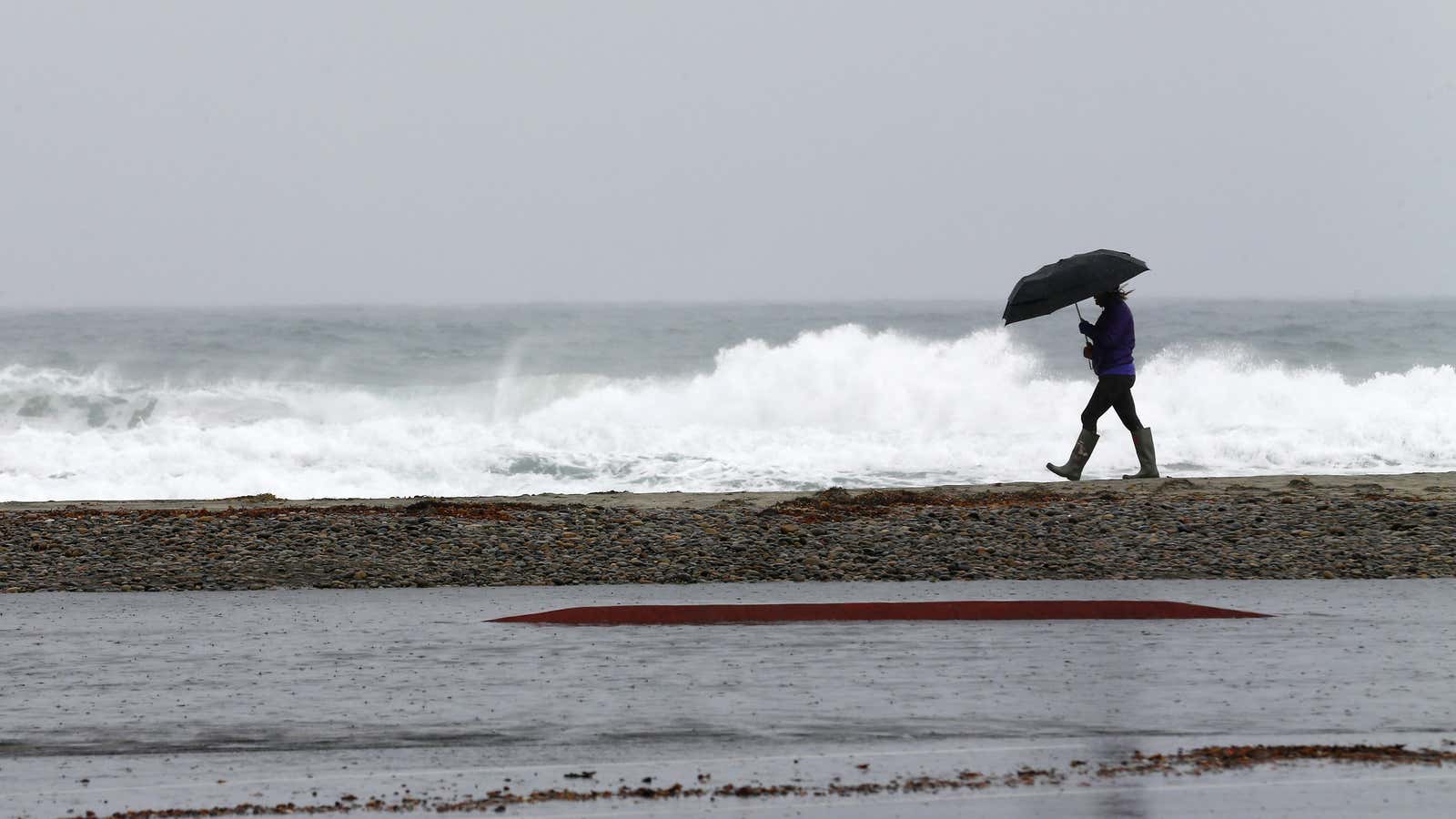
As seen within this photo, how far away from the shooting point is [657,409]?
106 ft

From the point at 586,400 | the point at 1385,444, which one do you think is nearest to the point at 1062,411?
the point at 1385,444

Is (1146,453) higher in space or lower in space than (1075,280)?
lower

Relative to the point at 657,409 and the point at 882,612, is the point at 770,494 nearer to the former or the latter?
the point at 882,612

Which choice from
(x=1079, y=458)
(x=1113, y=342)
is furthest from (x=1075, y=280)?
(x=1079, y=458)

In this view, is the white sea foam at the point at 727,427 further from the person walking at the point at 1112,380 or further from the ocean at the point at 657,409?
the person walking at the point at 1112,380

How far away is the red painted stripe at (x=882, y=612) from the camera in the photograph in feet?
28.6

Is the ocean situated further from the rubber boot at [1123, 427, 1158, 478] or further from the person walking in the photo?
the rubber boot at [1123, 427, 1158, 478]

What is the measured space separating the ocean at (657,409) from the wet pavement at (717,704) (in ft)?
36.8

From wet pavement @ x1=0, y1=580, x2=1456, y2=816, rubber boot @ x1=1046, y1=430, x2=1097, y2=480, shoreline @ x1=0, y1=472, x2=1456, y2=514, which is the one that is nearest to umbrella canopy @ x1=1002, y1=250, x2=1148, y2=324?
rubber boot @ x1=1046, y1=430, x2=1097, y2=480

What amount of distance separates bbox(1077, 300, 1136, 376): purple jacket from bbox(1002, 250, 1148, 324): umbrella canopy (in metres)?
0.32

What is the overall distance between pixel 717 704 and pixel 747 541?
496 centimetres

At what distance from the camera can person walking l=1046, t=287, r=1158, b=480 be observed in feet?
49.4

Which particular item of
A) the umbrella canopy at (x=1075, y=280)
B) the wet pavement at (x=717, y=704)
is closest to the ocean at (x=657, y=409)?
the umbrella canopy at (x=1075, y=280)

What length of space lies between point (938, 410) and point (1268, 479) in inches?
567
